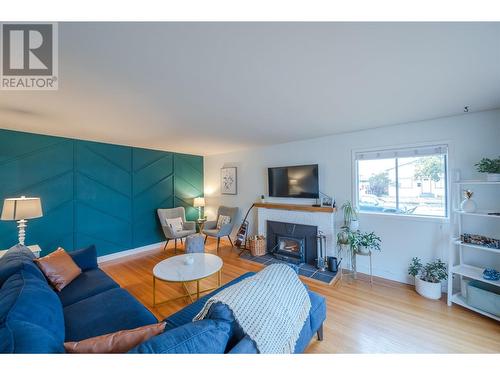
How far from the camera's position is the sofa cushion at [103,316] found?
1.25 metres

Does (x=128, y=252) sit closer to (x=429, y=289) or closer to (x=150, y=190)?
(x=150, y=190)

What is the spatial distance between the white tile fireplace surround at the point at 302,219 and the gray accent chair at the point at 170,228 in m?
1.58

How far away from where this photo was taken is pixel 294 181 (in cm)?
365

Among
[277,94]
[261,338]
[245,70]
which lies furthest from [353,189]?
[261,338]

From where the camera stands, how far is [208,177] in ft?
17.2

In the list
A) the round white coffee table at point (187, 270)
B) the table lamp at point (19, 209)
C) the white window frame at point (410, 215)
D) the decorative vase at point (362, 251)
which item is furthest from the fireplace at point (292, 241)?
the table lamp at point (19, 209)

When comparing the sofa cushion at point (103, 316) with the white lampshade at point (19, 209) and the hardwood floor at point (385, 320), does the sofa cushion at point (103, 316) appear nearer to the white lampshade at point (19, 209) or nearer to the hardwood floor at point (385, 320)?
the hardwood floor at point (385, 320)

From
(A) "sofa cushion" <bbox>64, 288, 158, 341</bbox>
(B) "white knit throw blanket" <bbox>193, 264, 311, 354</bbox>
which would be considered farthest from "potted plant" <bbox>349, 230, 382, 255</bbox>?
(A) "sofa cushion" <bbox>64, 288, 158, 341</bbox>

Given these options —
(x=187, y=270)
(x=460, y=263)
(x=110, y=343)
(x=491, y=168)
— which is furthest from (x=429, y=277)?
(x=110, y=343)

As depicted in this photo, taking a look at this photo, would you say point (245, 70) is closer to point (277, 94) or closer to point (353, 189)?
point (277, 94)

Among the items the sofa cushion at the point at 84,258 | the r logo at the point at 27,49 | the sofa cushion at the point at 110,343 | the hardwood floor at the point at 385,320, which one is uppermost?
the r logo at the point at 27,49

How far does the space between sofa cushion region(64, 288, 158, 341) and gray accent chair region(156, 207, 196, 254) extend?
236cm

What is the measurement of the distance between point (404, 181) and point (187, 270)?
3.21 m

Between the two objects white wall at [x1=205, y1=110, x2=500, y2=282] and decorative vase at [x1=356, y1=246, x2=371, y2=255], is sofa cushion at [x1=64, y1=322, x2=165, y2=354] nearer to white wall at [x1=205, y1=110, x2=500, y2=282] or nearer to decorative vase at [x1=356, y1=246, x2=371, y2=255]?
decorative vase at [x1=356, y1=246, x2=371, y2=255]
